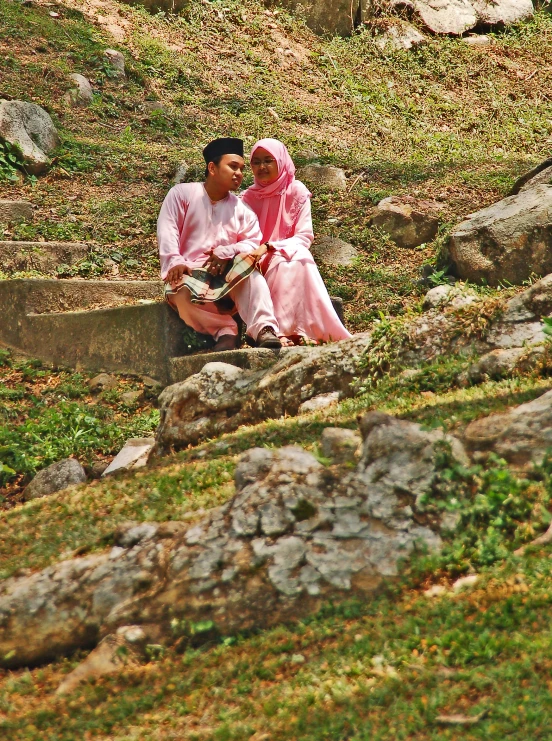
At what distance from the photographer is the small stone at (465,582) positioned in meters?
3.08

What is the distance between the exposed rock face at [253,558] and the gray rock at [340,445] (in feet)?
0.59

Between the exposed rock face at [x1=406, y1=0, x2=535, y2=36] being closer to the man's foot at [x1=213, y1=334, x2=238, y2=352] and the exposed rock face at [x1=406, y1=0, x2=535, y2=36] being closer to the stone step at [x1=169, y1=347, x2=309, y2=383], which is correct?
the man's foot at [x1=213, y1=334, x2=238, y2=352]

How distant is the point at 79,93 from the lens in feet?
34.6

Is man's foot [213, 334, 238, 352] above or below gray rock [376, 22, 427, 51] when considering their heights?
below

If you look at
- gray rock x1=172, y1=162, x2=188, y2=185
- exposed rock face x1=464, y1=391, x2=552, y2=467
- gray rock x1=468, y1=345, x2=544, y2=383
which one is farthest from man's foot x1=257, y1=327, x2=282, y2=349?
gray rock x1=172, y1=162, x2=188, y2=185

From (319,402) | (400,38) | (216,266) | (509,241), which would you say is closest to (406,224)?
(509,241)

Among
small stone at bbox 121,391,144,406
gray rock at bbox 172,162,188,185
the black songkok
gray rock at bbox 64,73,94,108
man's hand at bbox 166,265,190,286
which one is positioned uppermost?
gray rock at bbox 64,73,94,108

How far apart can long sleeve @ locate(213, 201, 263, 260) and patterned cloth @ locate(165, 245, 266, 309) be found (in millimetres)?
74

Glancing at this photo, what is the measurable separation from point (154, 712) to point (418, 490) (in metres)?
1.25

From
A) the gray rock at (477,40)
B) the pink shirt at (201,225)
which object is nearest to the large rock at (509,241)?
the pink shirt at (201,225)

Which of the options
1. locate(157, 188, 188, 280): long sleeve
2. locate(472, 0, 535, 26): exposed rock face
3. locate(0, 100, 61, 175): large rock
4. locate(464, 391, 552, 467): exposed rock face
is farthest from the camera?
locate(472, 0, 535, 26): exposed rock face

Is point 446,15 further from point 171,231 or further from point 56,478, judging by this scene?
point 56,478

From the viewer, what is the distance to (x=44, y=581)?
3404 mm

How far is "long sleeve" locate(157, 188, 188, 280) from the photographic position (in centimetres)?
622
